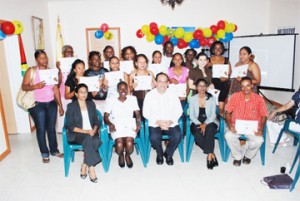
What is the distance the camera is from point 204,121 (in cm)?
395

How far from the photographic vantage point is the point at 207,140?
376 centimetres

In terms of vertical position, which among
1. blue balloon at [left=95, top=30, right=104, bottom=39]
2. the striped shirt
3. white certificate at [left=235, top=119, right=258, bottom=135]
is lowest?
white certificate at [left=235, top=119, right=258, bottom=135]

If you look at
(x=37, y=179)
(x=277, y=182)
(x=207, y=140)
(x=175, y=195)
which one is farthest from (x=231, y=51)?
(x=37, y=179)

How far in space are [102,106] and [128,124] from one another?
2.04 feet

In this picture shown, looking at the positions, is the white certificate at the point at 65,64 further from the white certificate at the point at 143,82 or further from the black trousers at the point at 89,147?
the black trousers at the point at 89,147

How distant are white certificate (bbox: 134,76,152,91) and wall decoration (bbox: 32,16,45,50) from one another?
325 centimetres

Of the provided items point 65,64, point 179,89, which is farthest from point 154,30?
point 179,89

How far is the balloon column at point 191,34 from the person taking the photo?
6.88 m

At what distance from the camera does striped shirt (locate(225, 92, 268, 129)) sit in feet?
12.1

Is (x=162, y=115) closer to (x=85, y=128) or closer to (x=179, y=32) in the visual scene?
(x=85, y=128)

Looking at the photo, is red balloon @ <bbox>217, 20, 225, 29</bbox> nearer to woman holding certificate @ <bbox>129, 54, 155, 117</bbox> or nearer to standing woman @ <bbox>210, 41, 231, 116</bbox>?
standing woman @ <bbox>210, 41, 231, 116</bbox>

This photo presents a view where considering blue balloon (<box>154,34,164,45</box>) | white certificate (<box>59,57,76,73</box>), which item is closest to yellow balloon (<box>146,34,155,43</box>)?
blue balloon (<box>154,34,164,45</box>)

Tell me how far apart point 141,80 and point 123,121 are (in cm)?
73

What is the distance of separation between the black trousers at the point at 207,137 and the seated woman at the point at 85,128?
1.39 m
